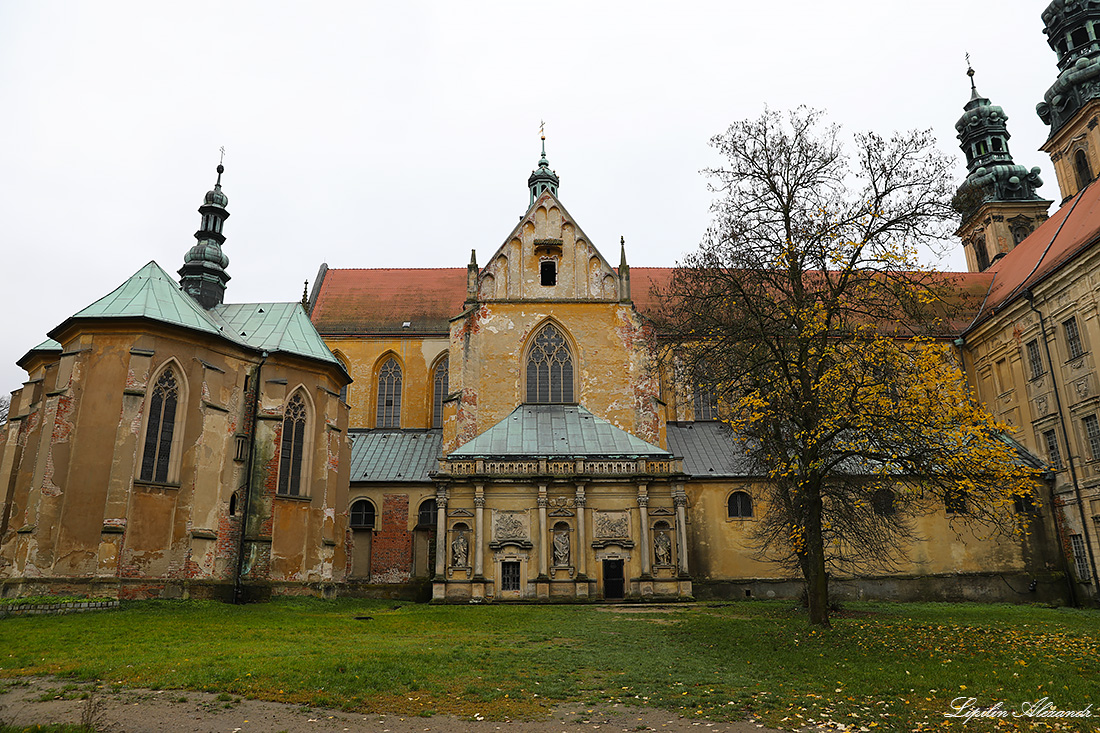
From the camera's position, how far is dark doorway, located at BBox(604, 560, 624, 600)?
2553cm

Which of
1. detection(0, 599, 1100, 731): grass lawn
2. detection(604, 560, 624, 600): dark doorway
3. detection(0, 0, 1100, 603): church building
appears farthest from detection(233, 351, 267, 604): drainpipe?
detection(604, 560, 624, 600): dark doorway

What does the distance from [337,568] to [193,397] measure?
7.77 metres

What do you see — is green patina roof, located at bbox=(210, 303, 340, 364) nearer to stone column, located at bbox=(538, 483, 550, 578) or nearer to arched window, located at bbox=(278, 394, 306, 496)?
arched window, located at bbox=(278, 394, 306, 496)

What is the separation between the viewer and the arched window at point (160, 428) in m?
22.8

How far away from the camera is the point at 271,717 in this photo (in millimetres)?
8453

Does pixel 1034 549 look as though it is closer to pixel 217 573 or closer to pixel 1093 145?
pixel 1093 145

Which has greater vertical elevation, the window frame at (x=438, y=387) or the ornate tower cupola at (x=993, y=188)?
the ornate tower cupola at (x=993, y=188)

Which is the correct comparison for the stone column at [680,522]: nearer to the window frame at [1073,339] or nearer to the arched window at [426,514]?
the arched window at [426,514]

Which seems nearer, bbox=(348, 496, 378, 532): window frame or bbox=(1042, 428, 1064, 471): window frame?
bbox=(1042, 428, 1064, 471): window frame

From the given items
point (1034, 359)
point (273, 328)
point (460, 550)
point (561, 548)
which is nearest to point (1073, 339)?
point (1034, 359)

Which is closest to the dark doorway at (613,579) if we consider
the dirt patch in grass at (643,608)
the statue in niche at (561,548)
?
the statue in niche at (561,548)

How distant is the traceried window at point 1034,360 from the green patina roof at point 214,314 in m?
28.3

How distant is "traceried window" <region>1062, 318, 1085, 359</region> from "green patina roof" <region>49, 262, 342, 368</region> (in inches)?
1104

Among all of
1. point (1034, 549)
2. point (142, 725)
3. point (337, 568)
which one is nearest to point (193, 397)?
point (337, 568)
